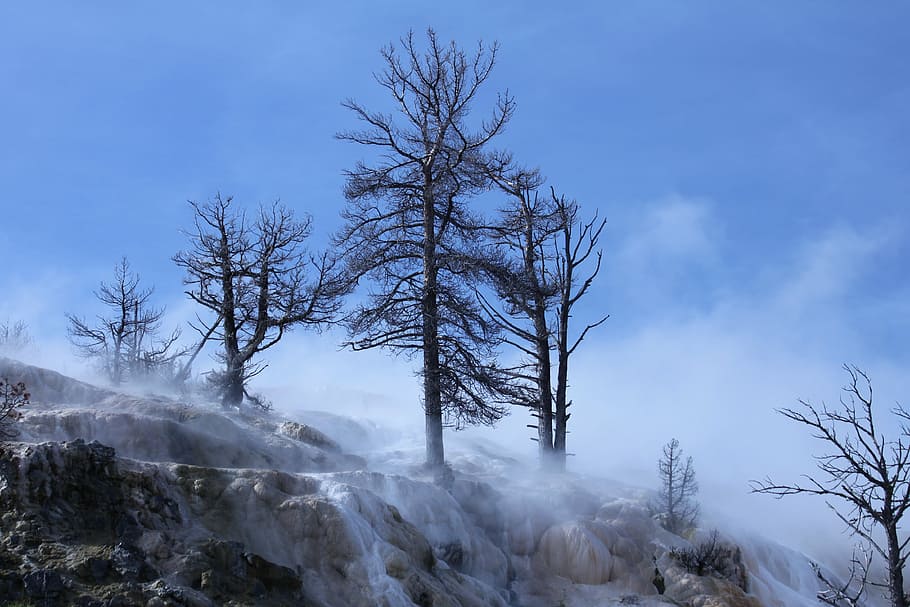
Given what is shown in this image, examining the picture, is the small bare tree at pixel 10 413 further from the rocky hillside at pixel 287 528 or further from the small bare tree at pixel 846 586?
the small bare tree at pixel 846 586

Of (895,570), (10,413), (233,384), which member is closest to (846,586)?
(895,570)

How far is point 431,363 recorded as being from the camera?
23.8 meters

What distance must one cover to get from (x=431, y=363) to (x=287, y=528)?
9468 millimetres

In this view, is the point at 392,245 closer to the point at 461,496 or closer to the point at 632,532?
the point at 461,496

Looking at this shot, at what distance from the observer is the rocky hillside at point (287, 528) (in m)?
12.6

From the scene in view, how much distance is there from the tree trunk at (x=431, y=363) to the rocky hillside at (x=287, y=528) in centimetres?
111

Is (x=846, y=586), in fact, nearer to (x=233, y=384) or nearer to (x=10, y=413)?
(x=10, y=413)

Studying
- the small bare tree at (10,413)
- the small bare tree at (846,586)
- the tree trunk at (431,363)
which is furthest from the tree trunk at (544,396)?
the small bare tree at (10,413)

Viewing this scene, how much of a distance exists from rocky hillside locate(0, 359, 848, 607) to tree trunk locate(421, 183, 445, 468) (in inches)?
43.5

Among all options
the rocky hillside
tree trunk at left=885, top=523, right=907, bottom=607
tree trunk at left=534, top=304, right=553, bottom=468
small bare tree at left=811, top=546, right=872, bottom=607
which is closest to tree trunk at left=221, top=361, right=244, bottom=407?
the rocky hillside

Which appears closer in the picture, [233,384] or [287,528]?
[287,528]

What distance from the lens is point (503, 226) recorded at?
91.6 ft

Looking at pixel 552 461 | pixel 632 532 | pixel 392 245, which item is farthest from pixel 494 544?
pixel 392 245

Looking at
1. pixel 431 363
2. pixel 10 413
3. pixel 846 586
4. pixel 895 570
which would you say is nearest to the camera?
pixel 846 586
